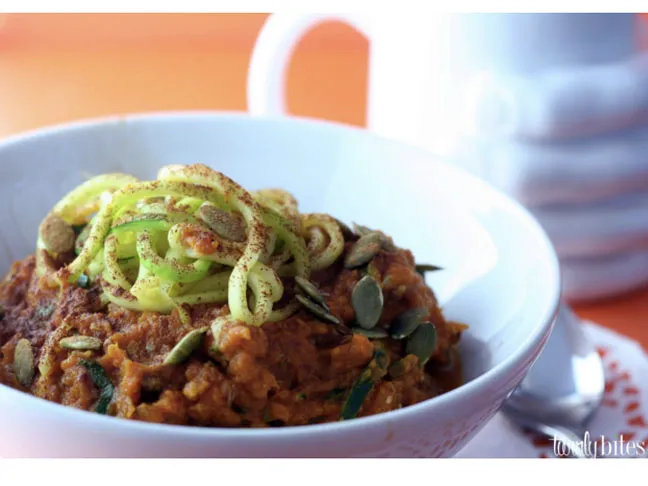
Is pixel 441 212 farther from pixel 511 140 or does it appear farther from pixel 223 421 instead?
pixel 223 421

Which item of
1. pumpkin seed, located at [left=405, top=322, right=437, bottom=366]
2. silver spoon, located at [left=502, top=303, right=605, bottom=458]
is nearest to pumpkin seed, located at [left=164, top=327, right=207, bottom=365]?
pumpkin seed, located at [left=405, top=322, right=437, bottom=366]

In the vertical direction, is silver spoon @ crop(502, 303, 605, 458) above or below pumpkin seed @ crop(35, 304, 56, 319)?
below

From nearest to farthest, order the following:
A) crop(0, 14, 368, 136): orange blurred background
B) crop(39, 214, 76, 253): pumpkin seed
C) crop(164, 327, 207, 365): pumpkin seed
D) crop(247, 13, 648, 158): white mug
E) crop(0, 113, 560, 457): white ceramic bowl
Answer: crop(0, 113, 560, 457): white ceramic bowl → crop(164, 327, 207, 365): pumpkin seed → crop(39, 214, 76, 253): pumpkin seed → crop(247, 13, 648, 158): white mug → crop(0, 14, 368, 136): orange blurred background

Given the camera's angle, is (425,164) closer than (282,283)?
No

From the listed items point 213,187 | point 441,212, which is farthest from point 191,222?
point 441,212

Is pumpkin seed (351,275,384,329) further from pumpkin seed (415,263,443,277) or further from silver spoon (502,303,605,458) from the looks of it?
silver spoon (502,303,605,458)

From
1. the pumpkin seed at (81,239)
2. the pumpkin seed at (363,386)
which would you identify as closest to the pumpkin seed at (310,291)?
the pumpkin seed at (363,386)

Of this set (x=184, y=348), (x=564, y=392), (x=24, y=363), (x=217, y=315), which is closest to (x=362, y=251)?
(x=217, y=315)
